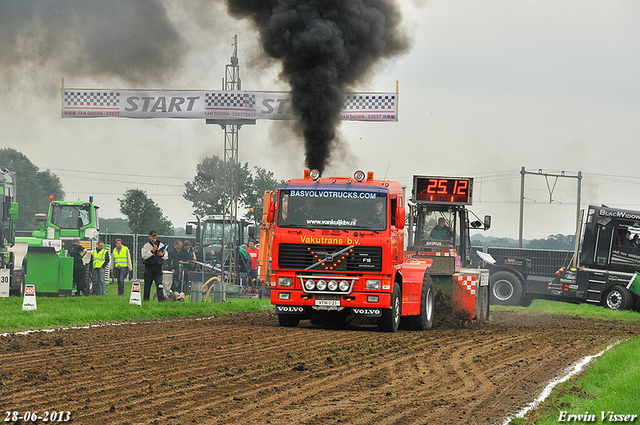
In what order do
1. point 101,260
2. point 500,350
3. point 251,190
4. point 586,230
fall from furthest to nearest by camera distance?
point 251,190, point 586,230, point 101,260, point 500,350

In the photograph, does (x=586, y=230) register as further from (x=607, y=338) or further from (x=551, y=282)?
(x=607, y=338)

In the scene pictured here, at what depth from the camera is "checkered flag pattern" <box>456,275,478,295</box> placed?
18.4 m

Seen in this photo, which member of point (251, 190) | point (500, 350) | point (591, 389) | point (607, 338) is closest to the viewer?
point (591, 389)

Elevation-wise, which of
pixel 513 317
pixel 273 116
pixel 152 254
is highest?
pixel 273 116

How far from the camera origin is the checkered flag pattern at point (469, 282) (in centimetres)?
1844

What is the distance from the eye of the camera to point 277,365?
10.2m

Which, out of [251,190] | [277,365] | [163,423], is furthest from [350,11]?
[251,190]

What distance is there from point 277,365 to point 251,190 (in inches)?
2458

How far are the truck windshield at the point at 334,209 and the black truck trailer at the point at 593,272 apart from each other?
44.8ft

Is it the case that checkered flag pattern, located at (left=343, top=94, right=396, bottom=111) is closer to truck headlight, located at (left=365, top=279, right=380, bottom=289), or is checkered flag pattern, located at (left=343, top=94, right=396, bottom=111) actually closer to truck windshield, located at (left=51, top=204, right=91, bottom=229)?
truck windshield, located at (left=51, top=204, right=91, bottom=229)

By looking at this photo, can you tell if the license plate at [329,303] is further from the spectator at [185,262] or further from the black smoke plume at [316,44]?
the spectator at [185,262]

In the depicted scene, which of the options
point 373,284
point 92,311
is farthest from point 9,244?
point 373,284

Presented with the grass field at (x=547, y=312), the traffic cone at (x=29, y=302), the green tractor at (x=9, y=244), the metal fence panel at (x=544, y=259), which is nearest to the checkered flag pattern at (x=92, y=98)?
the grass field at (x=547, y=312)

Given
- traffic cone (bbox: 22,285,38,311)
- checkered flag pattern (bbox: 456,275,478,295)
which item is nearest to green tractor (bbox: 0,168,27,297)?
traffic cone (bbox: 22,285,38,311)
